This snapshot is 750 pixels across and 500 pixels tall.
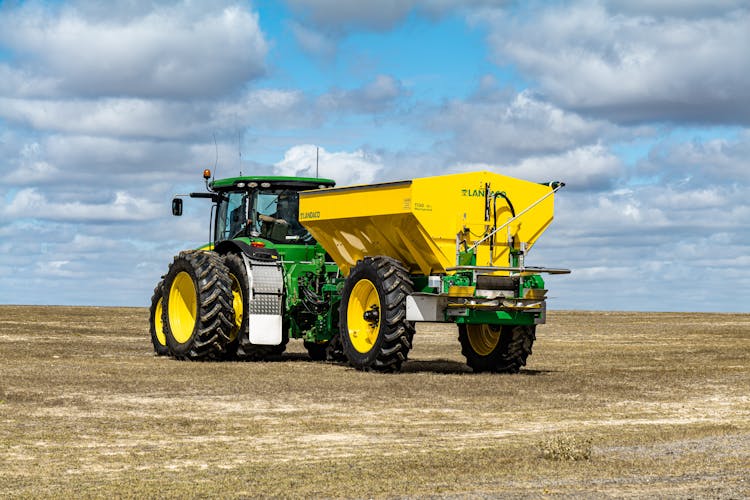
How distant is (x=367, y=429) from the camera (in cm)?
1116

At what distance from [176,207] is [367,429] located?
36.0 ft

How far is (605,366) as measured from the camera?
1986 cm

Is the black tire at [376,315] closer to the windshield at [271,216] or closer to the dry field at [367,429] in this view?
the dry field at [367,429]

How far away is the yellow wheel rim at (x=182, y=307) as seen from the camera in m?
20.7

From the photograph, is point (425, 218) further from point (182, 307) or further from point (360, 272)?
point (182, 307)

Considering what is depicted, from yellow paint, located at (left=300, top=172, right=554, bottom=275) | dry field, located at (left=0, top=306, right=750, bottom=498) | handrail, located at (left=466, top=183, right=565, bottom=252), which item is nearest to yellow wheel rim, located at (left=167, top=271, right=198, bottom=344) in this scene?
dry field, located at (left=0, top=306, right=750, bottom=498)

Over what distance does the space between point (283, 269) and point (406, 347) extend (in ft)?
13.0

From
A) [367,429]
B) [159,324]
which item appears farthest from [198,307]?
[367,429]

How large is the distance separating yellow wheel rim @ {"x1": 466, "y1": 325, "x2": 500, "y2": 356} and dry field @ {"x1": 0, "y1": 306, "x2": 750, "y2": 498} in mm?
578

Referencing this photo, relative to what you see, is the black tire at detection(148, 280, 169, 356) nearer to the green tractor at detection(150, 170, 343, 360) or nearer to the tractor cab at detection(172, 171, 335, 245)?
the green tractor at detection(150, 170, 343, 360)

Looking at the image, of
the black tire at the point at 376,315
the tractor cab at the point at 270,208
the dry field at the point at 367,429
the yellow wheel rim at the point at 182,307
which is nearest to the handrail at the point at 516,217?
the black tire at the point at 376,315

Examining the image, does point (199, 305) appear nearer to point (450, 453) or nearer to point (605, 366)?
point (605, 366)

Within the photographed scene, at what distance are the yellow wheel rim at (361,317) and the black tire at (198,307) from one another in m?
2.65

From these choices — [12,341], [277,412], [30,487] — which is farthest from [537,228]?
[12,341]
